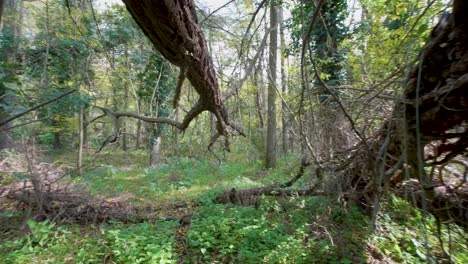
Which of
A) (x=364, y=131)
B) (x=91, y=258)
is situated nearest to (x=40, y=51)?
(x=91, y=258)

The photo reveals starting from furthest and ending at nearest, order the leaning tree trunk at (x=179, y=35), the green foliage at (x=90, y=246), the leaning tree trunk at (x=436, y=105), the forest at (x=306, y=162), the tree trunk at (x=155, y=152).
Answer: the tree trunk at (x=155, y=152) → the green foliage at (x=90, y=246) → the forest at (x=306, y=162) → the leaning tree trunk at (x=436, y=105) → the leaning tree trunk at (x=179, y=35)

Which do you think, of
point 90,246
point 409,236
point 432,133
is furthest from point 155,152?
point 432,133

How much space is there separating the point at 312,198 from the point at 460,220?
Answer: 1902mm

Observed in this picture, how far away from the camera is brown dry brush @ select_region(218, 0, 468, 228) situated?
4.83 ft

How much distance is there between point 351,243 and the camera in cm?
314

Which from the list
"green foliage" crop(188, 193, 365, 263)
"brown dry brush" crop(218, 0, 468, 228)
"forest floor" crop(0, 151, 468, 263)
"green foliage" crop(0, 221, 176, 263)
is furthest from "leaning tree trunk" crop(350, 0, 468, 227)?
"green foliage" crop(0, 221, 176, 263)

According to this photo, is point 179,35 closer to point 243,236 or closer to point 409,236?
point 243,236

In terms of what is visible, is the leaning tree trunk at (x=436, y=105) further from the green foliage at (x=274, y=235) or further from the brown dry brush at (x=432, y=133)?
the green foliage at (x=274, y=235)

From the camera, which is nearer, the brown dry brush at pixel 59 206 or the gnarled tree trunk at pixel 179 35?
the gnarled tree trunk at pixel 179 35

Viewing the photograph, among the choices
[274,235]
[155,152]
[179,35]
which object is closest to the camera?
[179,35]

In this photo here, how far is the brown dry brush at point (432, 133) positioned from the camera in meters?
1.47

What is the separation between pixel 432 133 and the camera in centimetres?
187

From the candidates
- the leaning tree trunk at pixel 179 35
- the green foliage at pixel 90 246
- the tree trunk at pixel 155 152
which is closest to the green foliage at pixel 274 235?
the green foliage at pixel 90 246

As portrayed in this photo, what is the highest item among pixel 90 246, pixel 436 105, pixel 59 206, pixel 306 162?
pixel 436 105
